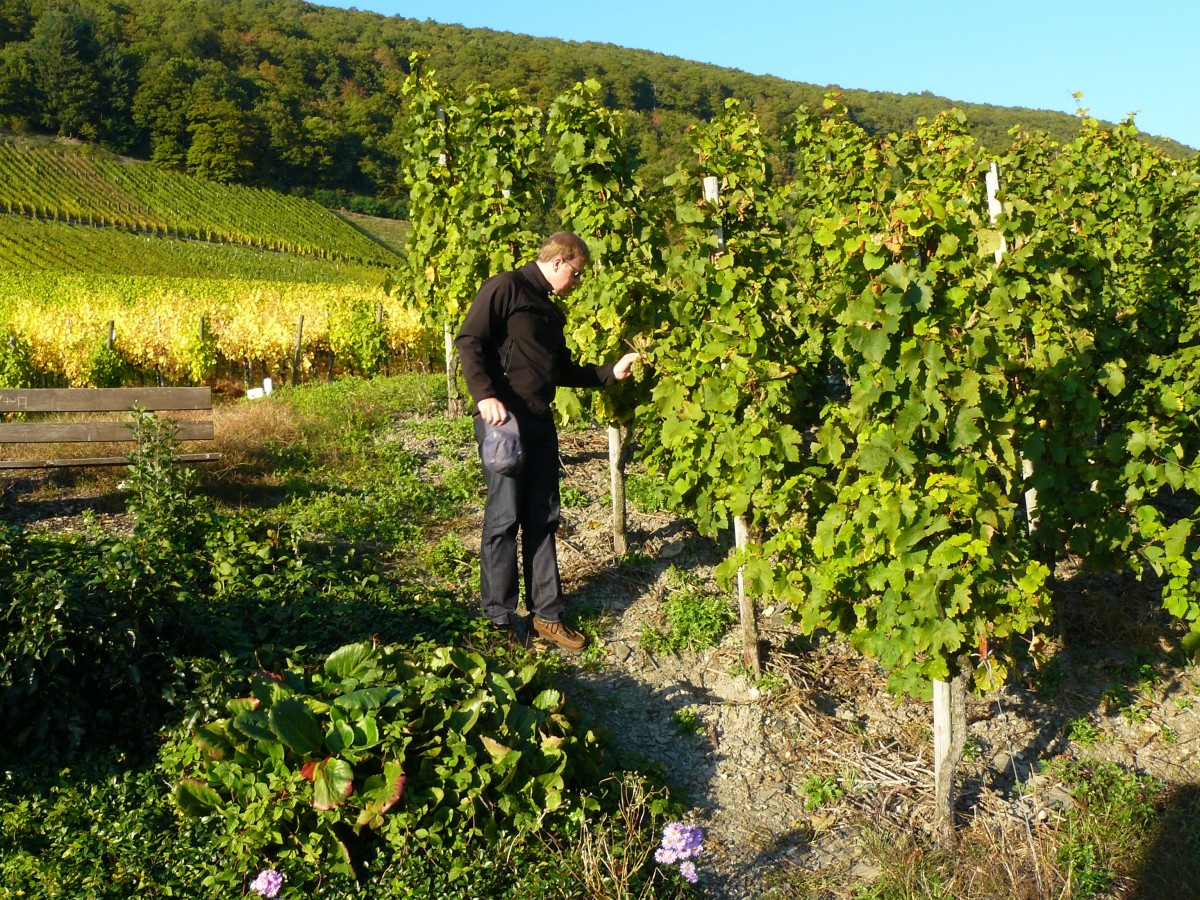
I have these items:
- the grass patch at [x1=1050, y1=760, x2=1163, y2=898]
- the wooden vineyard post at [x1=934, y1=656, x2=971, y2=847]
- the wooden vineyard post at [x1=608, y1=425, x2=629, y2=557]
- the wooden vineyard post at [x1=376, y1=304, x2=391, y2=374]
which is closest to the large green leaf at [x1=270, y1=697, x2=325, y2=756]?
the wooden vineyard post at [x1=934, y1=656, x2=971, y2=847]

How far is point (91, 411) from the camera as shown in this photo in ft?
21.4

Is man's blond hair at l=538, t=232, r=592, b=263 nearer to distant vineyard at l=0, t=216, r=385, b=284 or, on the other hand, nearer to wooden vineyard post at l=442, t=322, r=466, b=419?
wooden vineyard post at l=442, t=322, r=466, b=419

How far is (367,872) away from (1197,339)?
6114 mm

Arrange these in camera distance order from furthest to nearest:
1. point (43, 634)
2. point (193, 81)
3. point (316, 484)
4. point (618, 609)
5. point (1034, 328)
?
point (193, 81)
point (316, 484)
point (618, 609)
point (1034, 328)
point (43, 634)

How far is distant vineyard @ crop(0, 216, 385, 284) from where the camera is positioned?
40625 mm

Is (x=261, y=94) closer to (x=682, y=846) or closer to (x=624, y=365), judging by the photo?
(x=624, y=365)

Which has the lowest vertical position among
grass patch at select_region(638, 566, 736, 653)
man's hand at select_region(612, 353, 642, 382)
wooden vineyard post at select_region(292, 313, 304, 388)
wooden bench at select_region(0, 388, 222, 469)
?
wooden vineyard post at select_region(292, 313, 304, 388)

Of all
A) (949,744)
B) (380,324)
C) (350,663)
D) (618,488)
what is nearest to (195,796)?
(350,663)

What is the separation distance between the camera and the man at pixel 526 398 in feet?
14.7

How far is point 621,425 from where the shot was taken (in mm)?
5836

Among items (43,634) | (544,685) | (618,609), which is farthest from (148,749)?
(618,609)

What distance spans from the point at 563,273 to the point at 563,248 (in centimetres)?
12

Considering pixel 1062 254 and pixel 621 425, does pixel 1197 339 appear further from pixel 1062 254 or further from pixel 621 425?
pixel 621 425

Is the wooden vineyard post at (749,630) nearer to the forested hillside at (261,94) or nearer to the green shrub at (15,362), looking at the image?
the green shrub at (15,362)
